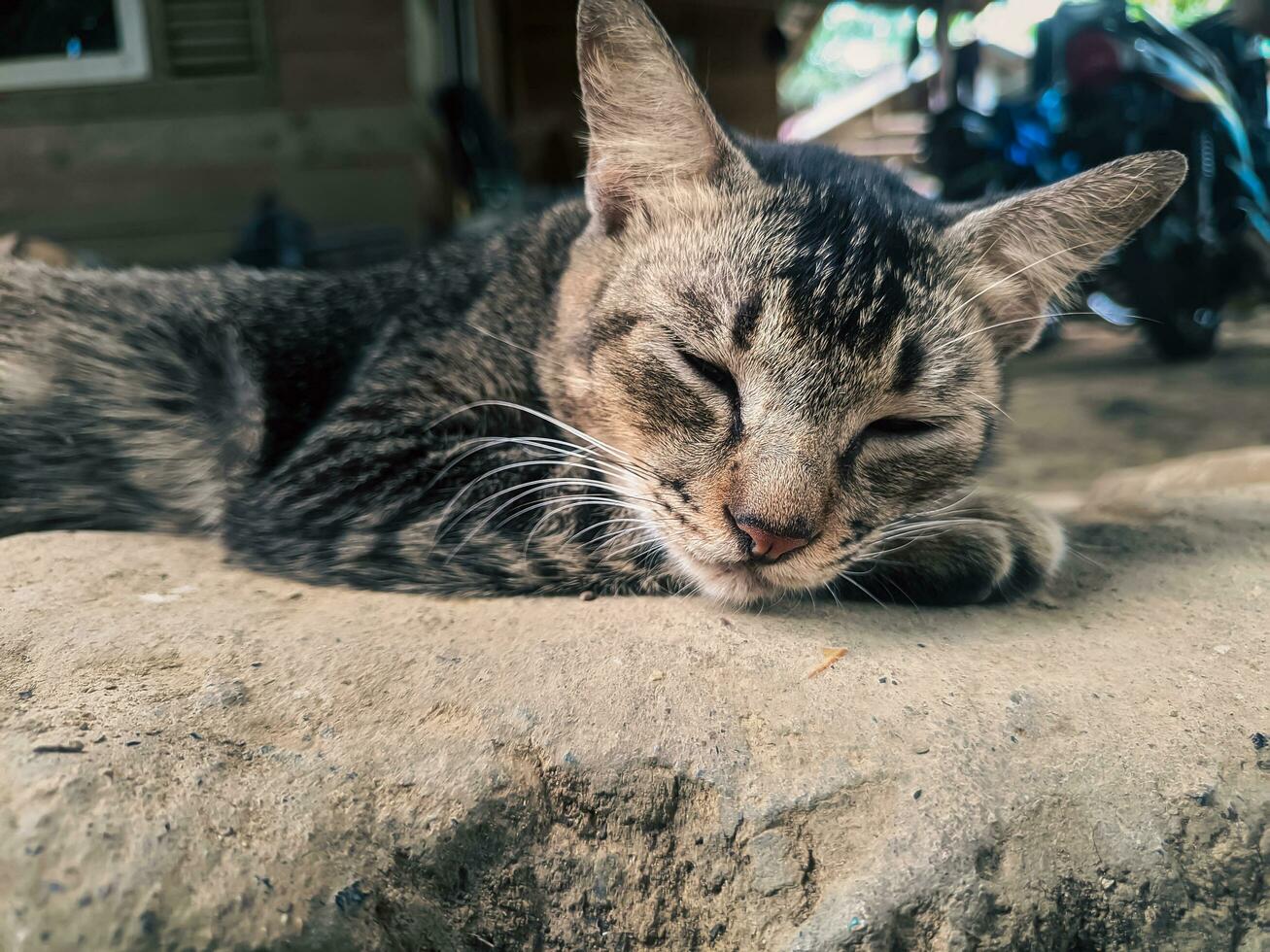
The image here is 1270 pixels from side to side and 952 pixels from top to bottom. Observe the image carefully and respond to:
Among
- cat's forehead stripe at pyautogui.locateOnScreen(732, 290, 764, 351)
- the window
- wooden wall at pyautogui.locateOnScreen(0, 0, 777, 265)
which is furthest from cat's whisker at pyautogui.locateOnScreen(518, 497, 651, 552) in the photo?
the window

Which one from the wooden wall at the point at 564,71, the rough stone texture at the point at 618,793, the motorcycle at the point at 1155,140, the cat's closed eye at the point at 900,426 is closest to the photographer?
the rough stone texture at the point at 618,793

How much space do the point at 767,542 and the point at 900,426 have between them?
1.55 feet

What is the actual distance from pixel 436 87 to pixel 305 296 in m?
4.97

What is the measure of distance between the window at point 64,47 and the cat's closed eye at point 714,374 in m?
5.40

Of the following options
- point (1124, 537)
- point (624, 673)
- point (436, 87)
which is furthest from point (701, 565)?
point (436, 87)

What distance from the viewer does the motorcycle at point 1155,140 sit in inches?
205

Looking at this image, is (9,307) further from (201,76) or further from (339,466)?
(201,76)

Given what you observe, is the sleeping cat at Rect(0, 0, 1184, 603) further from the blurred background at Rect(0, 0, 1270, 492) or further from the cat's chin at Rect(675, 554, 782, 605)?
the blurred background at Rect(0, 0, 1270, 492)

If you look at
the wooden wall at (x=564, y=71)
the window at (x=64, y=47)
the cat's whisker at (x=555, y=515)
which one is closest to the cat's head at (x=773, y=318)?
the cat's whisker at (x=555, y=515)

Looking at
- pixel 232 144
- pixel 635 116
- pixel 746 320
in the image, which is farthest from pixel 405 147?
pixel 746 320

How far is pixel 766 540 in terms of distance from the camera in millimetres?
1791

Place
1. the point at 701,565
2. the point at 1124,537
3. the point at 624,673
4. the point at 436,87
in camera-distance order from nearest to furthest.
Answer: the point at 624,673, the point at 701,565, the point at 1124,537, the point at 436,87

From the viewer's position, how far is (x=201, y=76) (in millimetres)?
5832

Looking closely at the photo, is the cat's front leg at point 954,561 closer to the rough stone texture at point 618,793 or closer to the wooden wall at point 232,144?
the rough stone texture at point 618,793
